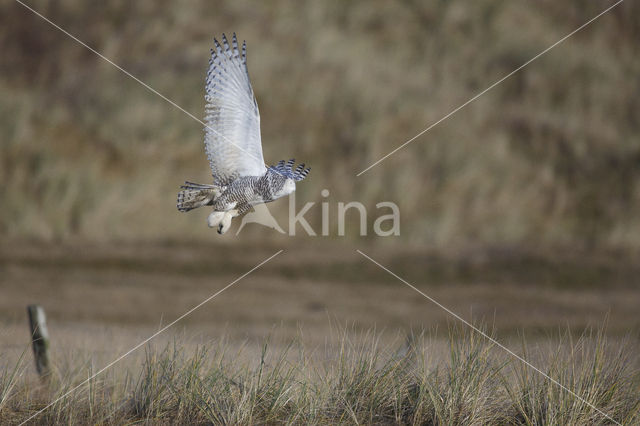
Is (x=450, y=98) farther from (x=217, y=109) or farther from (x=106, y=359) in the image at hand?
(x=217, y=109)

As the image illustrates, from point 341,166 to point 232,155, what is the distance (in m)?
15.0

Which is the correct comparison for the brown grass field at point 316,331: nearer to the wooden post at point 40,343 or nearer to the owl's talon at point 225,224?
the wooden post at point 40,343

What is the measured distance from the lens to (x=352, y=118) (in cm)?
2041

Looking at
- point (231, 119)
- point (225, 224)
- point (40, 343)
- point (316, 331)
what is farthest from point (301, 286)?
point (225, 224)

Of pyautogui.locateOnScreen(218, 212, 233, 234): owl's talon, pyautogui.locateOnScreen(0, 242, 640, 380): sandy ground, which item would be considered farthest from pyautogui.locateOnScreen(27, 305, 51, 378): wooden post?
pyautogui.locateOnScreen(0, 242, 640, 380): sandy ground

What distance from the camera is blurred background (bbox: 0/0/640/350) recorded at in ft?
57.2

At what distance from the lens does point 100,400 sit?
6.07 meters

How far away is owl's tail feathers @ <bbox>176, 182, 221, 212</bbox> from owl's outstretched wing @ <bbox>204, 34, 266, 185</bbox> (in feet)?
0.35

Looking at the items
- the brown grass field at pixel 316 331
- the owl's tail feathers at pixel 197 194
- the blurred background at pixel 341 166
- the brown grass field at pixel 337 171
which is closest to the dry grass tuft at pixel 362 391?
the brown grass field at pixel 316 331

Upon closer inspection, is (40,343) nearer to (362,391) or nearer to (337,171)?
(362,391)

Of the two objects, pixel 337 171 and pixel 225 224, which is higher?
pixel 337 171

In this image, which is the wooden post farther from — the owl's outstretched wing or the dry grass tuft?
the owl's outstretched wing

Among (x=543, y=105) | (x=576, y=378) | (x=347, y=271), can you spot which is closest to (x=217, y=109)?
(x=576, y=378)

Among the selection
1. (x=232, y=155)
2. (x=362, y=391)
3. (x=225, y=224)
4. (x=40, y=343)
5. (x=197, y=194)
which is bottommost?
(x=362, y=391)
